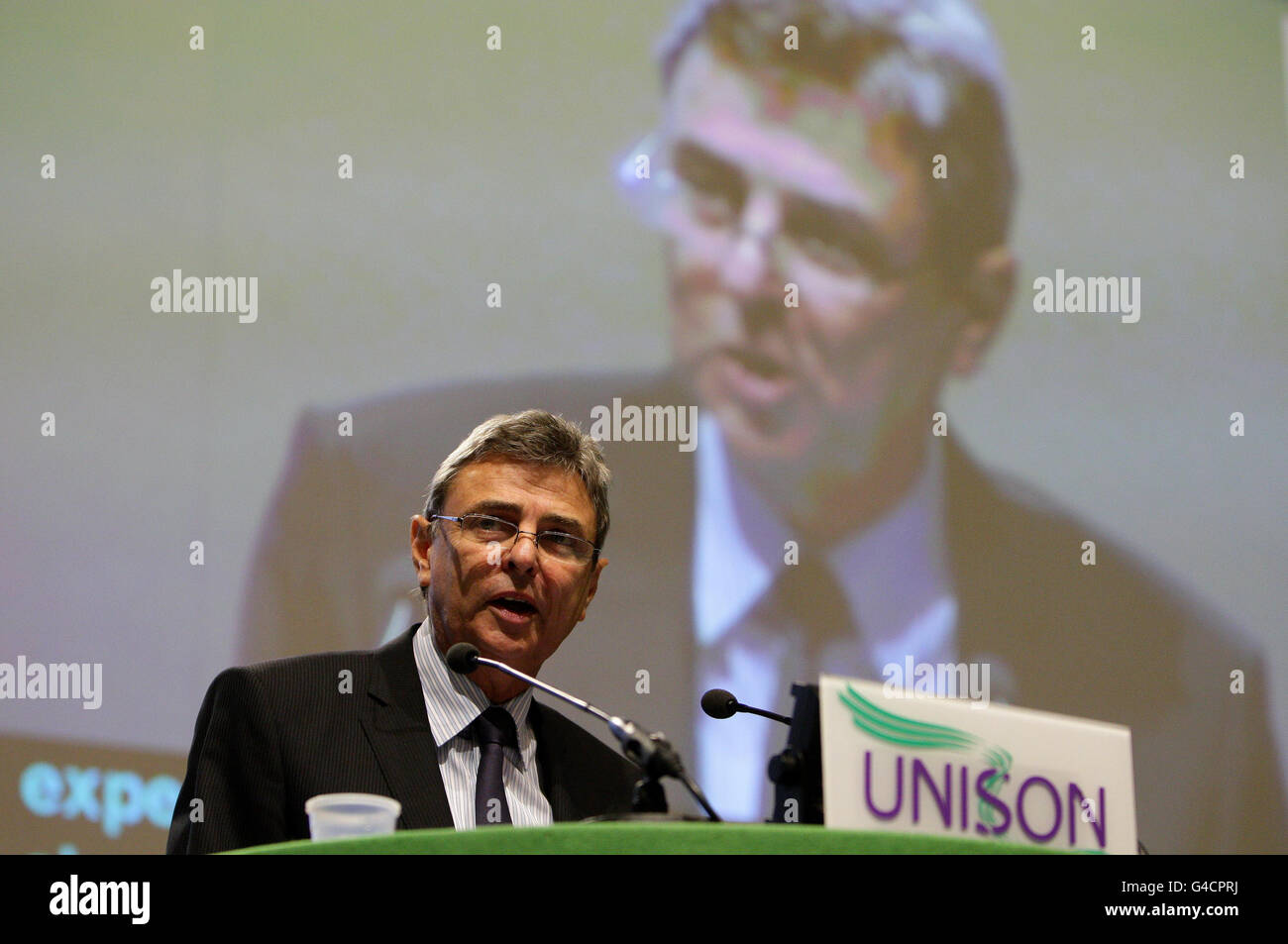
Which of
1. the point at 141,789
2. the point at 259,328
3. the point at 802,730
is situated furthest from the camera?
the point at 259,328

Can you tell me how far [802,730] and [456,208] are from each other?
2.64 meters

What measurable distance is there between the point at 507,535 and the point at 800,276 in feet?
5.94

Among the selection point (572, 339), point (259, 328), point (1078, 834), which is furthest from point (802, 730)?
point (259, 328)

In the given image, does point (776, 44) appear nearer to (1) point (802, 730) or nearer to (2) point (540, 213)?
(2) point (540, 213)

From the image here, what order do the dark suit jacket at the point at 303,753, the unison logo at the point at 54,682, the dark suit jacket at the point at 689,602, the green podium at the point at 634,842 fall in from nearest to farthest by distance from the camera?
the green podium at the point at 634,842
the dark suit jacket at the point at 303,753
the unison logo at the point at 54,682
the dark suit jacket at the point at 689,602

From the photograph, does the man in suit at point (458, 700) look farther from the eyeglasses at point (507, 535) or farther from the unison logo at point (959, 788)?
the unison logo at point (959, 788)

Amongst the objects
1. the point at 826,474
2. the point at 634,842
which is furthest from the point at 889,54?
the point at 634,842

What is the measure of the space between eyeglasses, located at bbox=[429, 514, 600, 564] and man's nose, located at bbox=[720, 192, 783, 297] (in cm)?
164

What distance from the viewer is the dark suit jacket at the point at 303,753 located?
7.19 feet

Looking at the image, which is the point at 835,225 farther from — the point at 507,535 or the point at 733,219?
the point at 507,535

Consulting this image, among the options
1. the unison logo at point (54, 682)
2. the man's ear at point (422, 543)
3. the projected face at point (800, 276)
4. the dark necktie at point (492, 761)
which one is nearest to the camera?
the dark necktie at point (492, 761)

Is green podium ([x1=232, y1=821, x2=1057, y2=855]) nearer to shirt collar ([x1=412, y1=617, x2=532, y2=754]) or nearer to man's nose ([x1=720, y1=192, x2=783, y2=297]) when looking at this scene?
shirt collar ([x1=412, y1=617, x2=532, y2=754])

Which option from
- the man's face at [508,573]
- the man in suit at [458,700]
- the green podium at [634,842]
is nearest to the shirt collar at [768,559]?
the man in suit at [458,700]

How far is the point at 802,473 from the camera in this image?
404 centimetres
